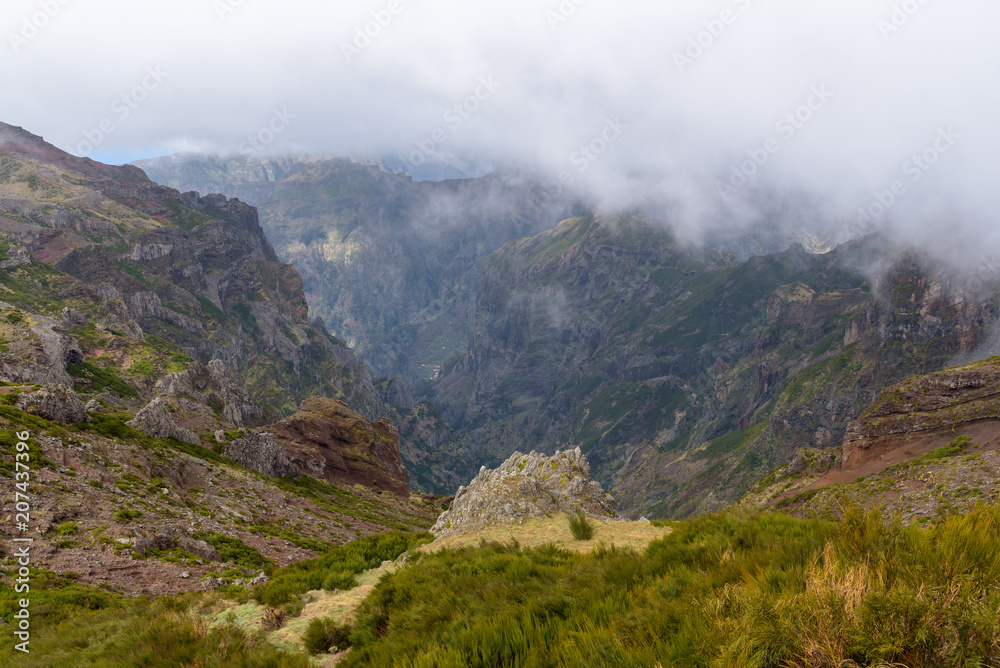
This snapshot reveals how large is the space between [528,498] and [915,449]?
89.8m

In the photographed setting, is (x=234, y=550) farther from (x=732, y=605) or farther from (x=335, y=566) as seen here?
(x=732, y=605)

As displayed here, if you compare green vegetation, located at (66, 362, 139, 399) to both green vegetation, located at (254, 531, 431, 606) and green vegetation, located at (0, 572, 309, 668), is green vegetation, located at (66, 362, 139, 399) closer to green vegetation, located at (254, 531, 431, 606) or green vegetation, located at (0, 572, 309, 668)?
green vegetation, located at (0, 572, 309, 668)

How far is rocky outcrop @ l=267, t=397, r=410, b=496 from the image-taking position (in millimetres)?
79562

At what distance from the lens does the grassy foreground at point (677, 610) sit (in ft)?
15.1

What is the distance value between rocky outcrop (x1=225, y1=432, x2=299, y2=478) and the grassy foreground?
47.6 m

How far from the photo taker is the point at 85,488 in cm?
2761

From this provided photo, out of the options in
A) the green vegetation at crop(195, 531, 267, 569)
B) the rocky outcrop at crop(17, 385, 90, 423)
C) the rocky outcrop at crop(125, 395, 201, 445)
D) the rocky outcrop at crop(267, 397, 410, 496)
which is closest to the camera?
the green vegetation at crop(195, 531, 267, 569)

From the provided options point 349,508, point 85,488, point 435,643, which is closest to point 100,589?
point 85,488

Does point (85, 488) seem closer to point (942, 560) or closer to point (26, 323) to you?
point (942, 560)

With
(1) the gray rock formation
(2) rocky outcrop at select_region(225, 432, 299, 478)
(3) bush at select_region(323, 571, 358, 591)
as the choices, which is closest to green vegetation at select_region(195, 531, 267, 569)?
(3) bush at select_region(323, 571, 358, 591)

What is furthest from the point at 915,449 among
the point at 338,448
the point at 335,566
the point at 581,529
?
the point at 338,448

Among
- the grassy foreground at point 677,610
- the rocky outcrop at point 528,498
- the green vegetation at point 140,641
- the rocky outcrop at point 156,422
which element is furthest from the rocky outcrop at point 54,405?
the rocky outcrop at point 528,498

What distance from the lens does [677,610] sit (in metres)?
6.46

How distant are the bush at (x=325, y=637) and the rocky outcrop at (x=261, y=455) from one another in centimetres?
5478
